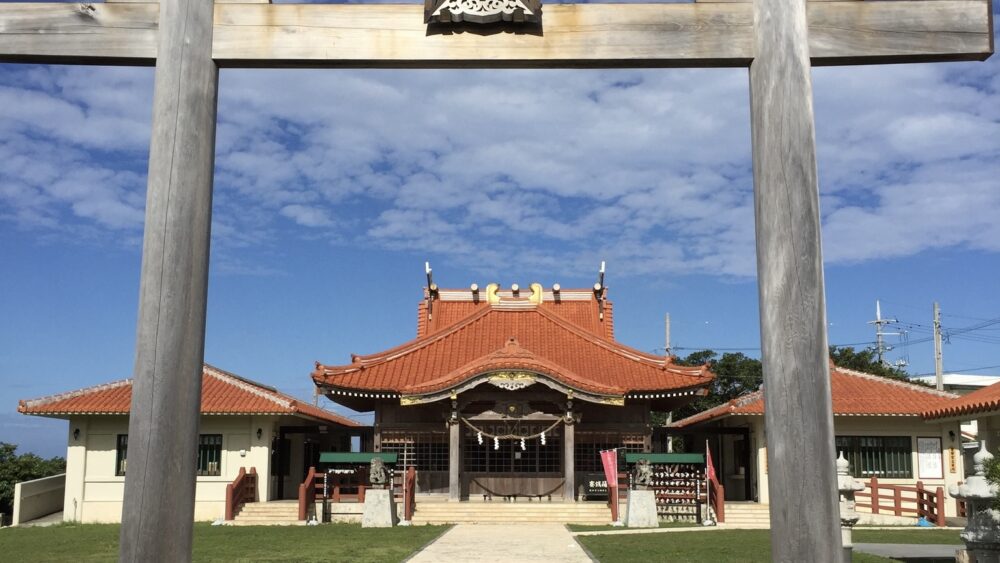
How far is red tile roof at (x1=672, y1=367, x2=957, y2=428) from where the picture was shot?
23.5 metres

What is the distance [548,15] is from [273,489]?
23.3 m

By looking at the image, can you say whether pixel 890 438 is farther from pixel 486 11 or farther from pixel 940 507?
pixel 486 11

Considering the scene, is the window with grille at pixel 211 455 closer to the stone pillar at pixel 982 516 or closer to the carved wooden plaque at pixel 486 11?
the stone pillar at pixel 982 516

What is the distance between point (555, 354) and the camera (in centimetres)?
2556

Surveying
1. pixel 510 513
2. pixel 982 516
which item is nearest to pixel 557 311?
pixel 510 513

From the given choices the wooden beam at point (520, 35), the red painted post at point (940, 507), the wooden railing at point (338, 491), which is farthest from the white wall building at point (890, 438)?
the wooden beam at point (520, 35)

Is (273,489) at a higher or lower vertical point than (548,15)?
lower

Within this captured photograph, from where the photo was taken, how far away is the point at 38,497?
24.4m

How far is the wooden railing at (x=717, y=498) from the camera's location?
805 inches

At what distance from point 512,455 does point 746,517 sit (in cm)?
624

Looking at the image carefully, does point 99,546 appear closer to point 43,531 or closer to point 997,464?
point 43,531

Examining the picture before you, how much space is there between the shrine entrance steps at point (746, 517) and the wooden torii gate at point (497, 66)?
648 inches

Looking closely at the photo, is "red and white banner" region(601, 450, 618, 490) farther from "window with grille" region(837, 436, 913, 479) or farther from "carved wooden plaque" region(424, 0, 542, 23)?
"carved wooden plaque" region(424, 0, 542, 23)

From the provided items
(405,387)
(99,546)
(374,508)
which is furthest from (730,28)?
(405,387)
